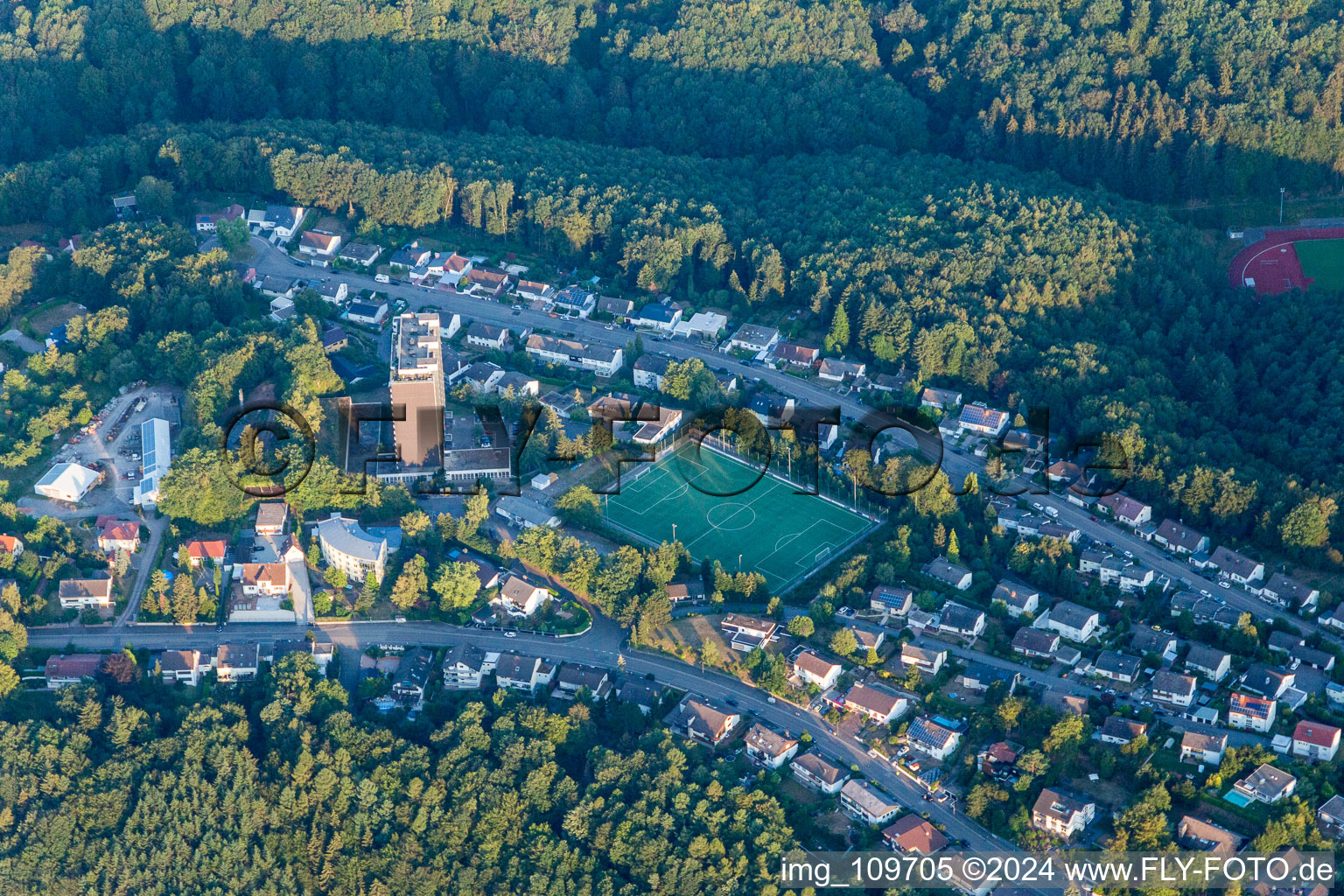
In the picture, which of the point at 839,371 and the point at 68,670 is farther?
the point at 839,371

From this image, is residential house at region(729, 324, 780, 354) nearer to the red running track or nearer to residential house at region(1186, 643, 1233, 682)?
the red running track

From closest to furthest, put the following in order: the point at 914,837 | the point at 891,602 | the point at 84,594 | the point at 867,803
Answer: the point at 914,837
the point at 867,803
the point at 84,594
the point at 891,602

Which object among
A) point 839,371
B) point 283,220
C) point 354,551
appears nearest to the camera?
point 354,551

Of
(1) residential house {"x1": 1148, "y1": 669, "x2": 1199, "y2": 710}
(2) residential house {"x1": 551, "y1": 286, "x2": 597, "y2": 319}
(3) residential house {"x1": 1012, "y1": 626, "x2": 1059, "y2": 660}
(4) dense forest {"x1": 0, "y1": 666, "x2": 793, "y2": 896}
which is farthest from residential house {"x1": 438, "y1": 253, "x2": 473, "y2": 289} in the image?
(1) residential house {"x1": 1148, "y1": 669, "x2": 1199, "y2": 710}

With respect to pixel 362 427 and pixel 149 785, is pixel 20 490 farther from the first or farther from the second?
pixel 149 785

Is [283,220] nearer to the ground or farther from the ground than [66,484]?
farther from the ground

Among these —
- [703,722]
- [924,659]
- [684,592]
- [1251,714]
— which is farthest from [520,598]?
[1251,714]

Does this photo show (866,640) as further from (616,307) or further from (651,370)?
(616,307)
